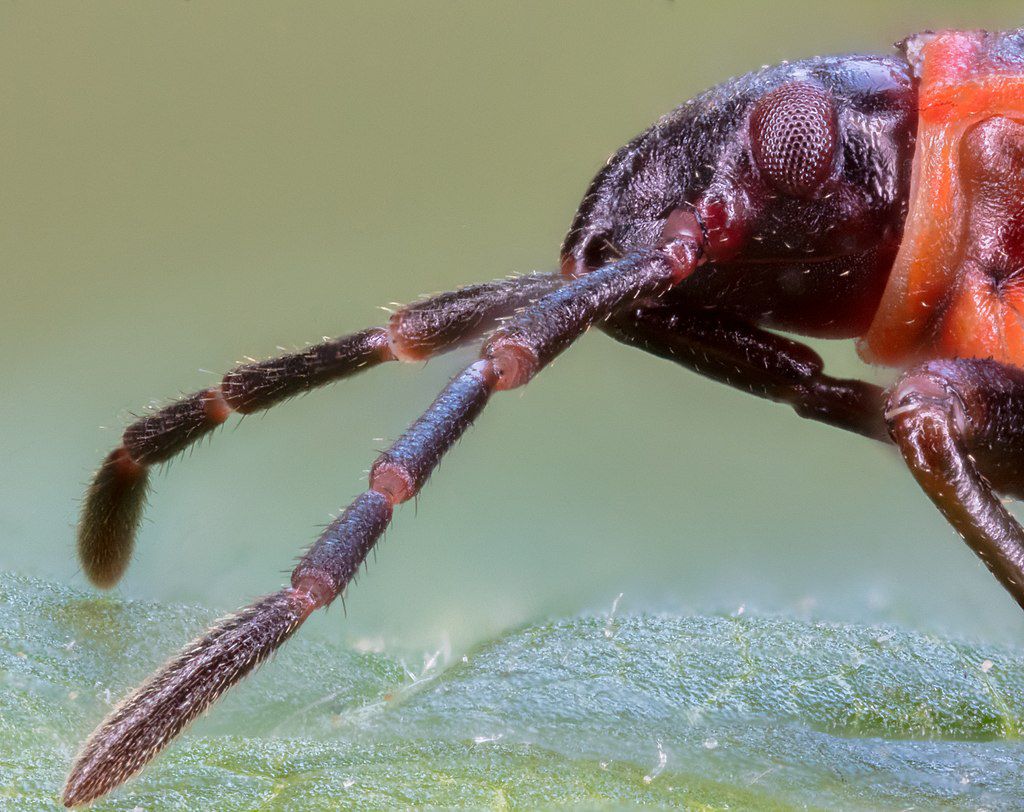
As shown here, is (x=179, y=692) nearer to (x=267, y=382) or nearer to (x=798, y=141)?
(x=267, y=382)

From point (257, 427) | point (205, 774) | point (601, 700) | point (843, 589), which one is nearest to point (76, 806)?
point (205, 774)

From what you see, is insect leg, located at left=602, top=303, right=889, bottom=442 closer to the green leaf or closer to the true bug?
the true bug

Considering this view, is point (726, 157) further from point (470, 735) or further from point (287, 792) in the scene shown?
point (287, 792)

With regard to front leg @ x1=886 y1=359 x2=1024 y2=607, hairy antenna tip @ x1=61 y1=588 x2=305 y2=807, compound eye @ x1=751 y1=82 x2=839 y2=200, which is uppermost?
compound eye @ x1=751 y1=82 x2=839 y2=200

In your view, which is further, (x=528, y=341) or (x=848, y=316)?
(x=848, y=316)

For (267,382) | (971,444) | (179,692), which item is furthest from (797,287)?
(179,692)

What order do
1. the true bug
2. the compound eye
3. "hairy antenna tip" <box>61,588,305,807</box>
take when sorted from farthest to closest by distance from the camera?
the compound eye < the true bug < "hairy antenna tip" <box>61,588,305,807</box>

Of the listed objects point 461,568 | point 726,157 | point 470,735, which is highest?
point 726,157

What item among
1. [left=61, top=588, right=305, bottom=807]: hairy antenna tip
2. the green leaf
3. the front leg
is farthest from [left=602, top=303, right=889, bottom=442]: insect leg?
[left=61, top=588, right=305, bottom=807]: hairy antenna tip
